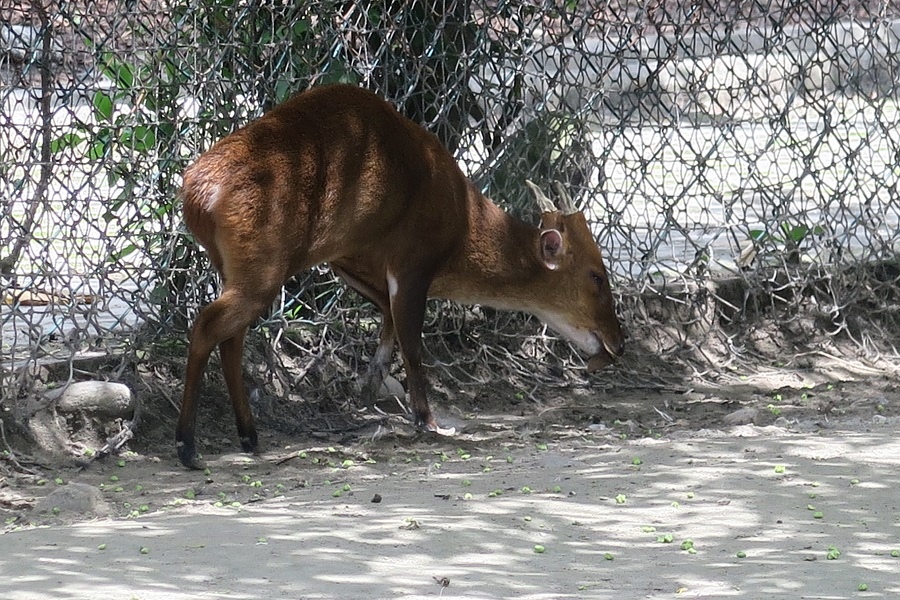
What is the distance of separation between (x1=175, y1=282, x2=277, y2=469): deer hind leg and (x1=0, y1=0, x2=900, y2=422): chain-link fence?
457mm

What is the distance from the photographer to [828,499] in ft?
15.5

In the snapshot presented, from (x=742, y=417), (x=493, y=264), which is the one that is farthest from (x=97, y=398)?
(x=742, y=417)

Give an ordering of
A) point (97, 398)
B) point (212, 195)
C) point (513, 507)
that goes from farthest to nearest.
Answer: point (97, 398), point (212, 195), point (513, 507)

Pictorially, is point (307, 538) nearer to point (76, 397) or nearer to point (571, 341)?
point (76, 397)

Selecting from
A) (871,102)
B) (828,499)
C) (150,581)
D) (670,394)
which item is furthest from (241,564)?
(871,102)

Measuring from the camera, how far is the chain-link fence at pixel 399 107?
5.60 meters

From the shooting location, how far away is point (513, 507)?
4648 mm

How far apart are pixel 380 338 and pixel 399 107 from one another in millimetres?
1013

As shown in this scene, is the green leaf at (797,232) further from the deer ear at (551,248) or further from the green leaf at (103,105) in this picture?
the green leaf at (103,105)

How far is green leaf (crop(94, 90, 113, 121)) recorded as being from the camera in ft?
18.6

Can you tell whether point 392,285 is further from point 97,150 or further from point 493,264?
point 97,150

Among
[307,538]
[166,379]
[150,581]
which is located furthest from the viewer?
[166,379]

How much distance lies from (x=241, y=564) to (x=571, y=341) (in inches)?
112

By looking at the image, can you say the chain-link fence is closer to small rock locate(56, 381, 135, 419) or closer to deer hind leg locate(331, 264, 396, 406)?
small rock locate(56, 381, 135, 419)
